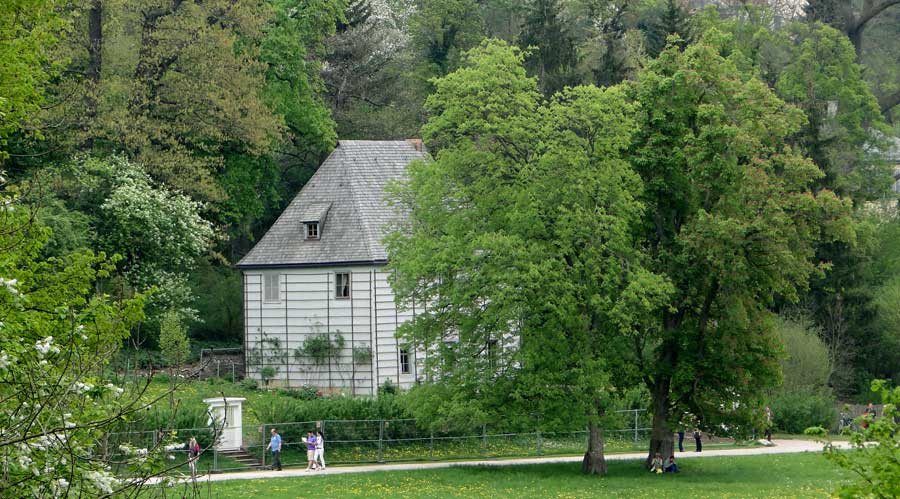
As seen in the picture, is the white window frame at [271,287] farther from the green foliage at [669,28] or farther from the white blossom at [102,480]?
the white blossom at [102,480]

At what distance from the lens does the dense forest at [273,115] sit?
44.1m

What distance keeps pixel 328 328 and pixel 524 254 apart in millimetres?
14850

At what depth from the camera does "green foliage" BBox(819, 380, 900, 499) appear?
12.0 meters

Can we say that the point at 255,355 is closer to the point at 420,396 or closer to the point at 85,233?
the point at 85,233

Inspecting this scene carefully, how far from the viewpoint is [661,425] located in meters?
35.6

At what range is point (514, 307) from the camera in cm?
3344

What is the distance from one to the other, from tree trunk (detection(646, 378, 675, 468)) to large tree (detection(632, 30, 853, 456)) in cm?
4

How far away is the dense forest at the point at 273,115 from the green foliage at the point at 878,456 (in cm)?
1622

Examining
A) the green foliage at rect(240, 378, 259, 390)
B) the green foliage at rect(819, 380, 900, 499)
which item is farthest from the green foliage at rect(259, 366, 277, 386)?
the green foliage at rect(819, 380, 900, 499)

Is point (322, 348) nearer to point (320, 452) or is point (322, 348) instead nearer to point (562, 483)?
point (320, 452)

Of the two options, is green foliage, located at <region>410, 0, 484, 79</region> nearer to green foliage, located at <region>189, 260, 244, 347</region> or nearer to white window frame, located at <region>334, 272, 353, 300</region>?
green foliage, located at <region>189, 260, 244, 347</region>

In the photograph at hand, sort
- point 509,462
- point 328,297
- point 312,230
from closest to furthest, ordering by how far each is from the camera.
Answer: point 509,462 → point 328,297 → point 312,230

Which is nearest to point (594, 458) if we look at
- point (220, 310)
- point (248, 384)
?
point (248, 384)

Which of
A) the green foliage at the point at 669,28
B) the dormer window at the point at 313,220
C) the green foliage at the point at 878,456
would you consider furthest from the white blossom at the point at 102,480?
the green foliage at the point at 669,28
